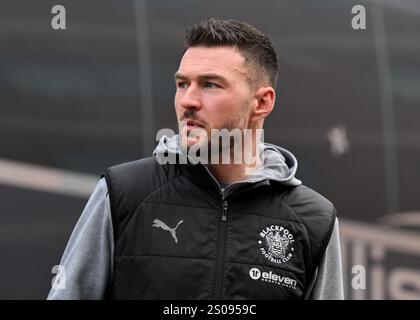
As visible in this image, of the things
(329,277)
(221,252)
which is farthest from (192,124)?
(329,277)

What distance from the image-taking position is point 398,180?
3865mm

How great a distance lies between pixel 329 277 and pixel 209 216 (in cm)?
39

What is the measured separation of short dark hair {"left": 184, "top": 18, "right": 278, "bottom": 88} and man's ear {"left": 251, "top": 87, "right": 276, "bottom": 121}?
1.6 inches

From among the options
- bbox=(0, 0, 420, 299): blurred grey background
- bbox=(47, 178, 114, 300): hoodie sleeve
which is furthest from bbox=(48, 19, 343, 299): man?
bbox=(0, 0, 420, 299): blurred grey background

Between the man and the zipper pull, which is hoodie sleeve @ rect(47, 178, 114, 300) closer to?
the man

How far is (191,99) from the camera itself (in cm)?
212

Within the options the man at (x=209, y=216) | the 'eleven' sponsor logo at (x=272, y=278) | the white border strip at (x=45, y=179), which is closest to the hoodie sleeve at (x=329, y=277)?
the man at (x=209, y=216)

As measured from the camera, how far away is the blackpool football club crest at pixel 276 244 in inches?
84.4

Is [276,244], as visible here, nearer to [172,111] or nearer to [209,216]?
[209,216]

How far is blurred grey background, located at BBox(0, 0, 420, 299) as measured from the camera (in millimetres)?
3590

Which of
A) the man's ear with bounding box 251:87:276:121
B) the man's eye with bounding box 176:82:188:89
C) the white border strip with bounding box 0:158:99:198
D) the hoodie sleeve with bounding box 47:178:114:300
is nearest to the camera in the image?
the hoodie sleeve with bounding box 47:178:114:300

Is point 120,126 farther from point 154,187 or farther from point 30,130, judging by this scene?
point 154,187

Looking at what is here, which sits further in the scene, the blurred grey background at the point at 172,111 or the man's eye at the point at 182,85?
the blurred grey background at the point at 172,111

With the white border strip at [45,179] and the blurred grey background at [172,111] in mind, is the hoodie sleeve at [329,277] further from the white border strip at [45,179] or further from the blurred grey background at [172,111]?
the white border strip at [45,179]
